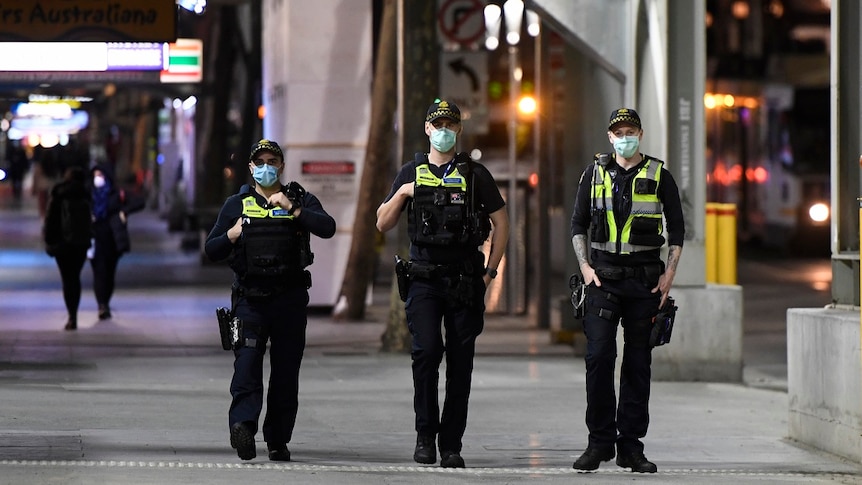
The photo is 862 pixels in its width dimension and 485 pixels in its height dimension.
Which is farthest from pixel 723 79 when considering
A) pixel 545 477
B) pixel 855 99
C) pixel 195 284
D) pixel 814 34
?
pixel 545 477

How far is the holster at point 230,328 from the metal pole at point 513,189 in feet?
35.7

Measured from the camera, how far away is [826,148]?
102ft

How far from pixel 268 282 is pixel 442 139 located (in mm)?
1206

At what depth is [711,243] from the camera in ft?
47.2

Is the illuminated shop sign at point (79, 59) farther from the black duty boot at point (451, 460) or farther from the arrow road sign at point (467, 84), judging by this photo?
the black duty boot at point (451, 460)

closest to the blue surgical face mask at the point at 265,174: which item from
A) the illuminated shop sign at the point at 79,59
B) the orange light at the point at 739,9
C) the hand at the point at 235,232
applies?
the hand at the point at 235,232

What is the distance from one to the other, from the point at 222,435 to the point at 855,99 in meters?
4.39

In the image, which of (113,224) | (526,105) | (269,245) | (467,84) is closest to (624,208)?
(269,245)

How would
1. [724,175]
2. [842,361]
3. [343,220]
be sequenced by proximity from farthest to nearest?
1. [724,175]
2. [343,220]
3. [842,361]

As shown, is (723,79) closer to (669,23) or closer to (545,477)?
(669,23)

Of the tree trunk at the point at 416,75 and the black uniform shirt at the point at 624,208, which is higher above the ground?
the tree trunk at the point at 416,75

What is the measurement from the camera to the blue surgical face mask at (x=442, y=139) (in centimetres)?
895

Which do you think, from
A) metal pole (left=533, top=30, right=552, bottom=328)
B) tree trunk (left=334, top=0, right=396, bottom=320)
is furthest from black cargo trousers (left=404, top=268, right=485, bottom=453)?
tree trunk (left=334, top=0, right=396, bottom=320)

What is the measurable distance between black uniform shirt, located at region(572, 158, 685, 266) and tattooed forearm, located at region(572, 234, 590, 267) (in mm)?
29
